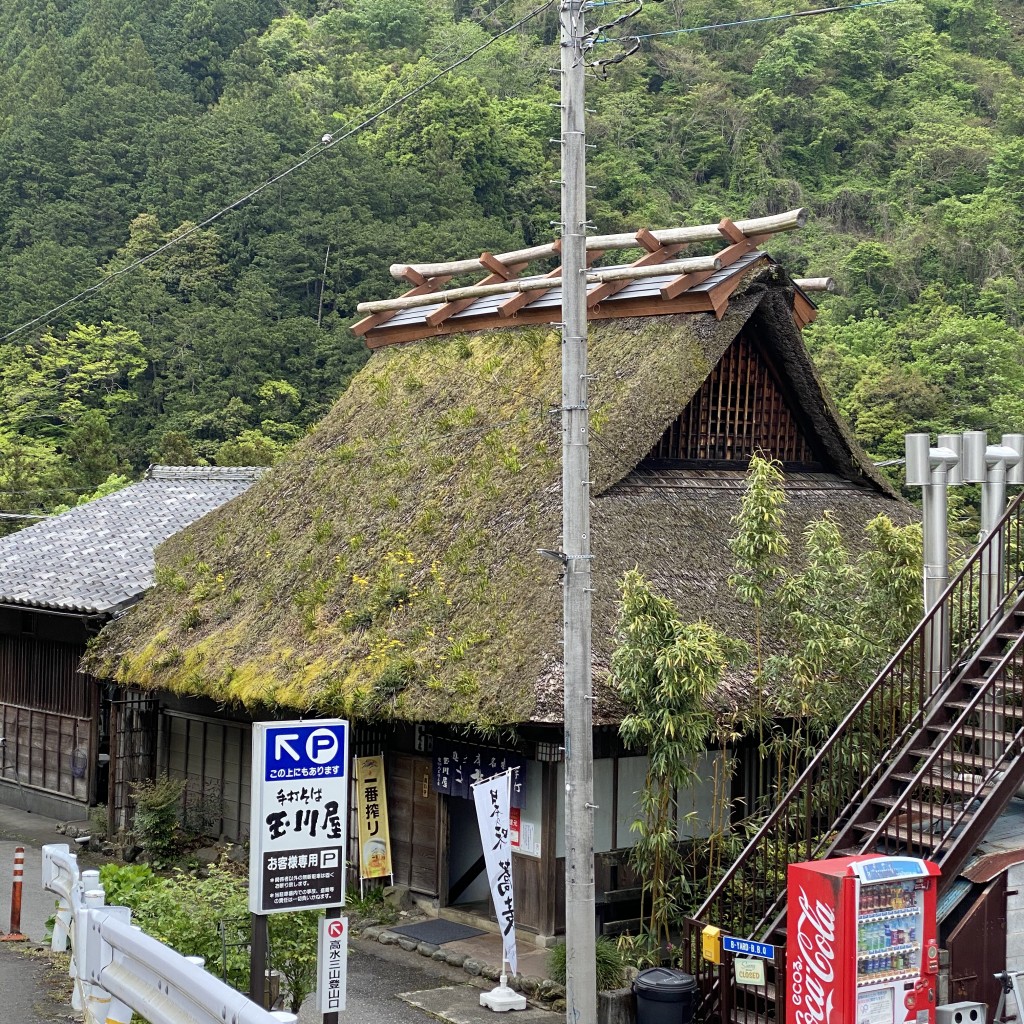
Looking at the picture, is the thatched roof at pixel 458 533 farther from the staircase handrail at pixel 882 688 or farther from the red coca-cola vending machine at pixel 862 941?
the red coca-cola vending machine at pixel 862 941

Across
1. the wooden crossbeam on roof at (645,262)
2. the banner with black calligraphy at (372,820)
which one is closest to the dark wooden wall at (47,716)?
the banner with black calligraphy at (372,820)

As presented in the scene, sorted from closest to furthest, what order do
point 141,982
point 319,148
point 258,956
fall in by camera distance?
point 141,982 < point 258,956 < point 319,148

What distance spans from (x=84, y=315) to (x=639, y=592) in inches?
1750

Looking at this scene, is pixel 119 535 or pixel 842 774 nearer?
pixel 842 774

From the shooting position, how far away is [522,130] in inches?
2287

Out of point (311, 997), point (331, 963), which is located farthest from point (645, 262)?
point (331, 963)

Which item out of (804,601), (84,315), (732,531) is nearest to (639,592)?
(804,601)

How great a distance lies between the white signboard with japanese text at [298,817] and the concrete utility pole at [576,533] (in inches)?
87.9

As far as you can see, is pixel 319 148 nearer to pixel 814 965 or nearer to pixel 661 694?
pixel 661 694

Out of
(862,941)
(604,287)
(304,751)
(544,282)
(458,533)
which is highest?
(544,282)

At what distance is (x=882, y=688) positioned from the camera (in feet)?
38.0

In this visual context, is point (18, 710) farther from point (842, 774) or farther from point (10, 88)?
point (10, 88)

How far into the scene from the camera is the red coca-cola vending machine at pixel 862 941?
9.37m

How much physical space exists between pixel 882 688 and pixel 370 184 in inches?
1833
